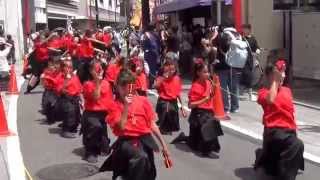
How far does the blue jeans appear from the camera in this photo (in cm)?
1176

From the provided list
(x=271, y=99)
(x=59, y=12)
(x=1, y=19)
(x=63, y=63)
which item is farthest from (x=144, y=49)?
(x=59, y=12)

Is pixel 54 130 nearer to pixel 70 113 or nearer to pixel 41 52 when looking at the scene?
pixel 70 113

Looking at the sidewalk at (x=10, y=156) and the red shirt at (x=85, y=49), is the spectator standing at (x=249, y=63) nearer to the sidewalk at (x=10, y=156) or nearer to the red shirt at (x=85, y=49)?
the red shirt at (x=85, y=49)

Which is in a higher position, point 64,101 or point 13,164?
point 64,101

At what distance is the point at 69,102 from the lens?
1009cm

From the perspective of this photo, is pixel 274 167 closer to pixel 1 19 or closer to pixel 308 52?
pixel 308 52

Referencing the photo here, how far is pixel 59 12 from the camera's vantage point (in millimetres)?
61219

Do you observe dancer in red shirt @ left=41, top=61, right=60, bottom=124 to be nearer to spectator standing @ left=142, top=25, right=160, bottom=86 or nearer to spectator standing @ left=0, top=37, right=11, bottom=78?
spectator standing @ left=0, top=37, right=11, bottom=78

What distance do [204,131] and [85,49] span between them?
7.74 m

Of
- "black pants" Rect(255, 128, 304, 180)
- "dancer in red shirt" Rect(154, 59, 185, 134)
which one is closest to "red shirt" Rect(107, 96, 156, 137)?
"black pants" Rect(255, 128, 304, 180)

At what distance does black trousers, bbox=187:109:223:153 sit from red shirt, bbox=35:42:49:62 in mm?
7610

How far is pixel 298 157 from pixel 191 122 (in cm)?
229

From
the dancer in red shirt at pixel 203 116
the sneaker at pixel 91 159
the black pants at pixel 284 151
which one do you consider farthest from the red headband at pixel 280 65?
the sneaker at pixel 91 159

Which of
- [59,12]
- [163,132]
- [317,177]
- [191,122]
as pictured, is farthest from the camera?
[59,12]
